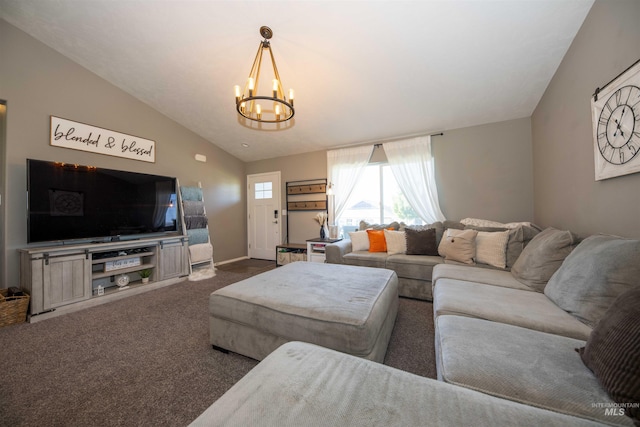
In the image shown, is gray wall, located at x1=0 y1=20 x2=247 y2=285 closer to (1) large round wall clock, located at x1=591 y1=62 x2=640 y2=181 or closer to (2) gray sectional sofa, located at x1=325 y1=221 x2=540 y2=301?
(2) gray sectional sofa, located at x1=325 y1=221 x2=540 y2=301

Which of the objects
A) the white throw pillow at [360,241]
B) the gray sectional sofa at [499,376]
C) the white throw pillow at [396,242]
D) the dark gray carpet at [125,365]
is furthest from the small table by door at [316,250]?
the gray sectional sofa at [499,376]

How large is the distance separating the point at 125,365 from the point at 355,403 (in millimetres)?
1849

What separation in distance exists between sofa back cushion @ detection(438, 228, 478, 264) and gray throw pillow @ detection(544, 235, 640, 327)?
1208 millimetres

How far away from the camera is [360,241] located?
3594mm

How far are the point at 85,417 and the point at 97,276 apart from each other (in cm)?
215

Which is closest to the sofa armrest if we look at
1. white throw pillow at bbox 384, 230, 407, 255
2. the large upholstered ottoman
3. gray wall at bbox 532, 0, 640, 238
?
white throw pillow at bbox 384, 230, 407, 255

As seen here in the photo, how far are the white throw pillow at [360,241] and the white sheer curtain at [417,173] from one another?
97cm

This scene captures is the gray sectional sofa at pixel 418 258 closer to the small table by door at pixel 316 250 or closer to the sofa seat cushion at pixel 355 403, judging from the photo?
the small table by door at pixel 316 250

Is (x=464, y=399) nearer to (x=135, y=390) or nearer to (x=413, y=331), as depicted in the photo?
(x=413, y=331)

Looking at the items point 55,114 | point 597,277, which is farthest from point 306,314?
point 55,114

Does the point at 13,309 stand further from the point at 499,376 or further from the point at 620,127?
the point at 620,127

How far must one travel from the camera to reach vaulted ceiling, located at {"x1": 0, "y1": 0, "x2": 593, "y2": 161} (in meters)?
2.10

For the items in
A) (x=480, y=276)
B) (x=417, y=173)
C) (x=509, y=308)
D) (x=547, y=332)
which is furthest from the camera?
(x=417, y=173)

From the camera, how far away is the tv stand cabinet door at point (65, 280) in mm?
2400
